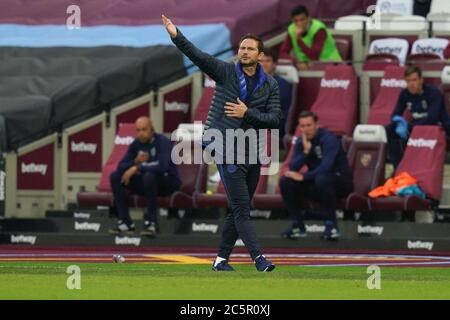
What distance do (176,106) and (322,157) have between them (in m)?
4.18

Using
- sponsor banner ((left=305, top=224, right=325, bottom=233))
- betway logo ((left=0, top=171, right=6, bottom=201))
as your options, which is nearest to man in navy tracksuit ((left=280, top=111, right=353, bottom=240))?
sponsor banner ((left=305, top=224, right=325, bottom=233))

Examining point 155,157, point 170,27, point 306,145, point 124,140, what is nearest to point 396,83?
point 306,145

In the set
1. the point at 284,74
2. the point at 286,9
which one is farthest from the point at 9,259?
the point at 286,9

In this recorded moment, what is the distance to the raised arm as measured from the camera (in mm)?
14305

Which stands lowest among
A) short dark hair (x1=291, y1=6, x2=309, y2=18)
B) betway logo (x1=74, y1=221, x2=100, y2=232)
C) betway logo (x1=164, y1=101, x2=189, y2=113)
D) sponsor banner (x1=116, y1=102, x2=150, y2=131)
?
betway logo (x1=74, y1=221, x2=100, y2=232)

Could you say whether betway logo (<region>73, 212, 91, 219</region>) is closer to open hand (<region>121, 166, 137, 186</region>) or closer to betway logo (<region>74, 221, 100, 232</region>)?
betway logo (<region>74, 221, 100, 232</region>)

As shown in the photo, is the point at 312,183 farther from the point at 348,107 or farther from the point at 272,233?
the point at 348,107

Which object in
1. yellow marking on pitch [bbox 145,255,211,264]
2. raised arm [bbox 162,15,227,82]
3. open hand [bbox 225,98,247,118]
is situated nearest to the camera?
raised arm [bbox 162,15,227,82]

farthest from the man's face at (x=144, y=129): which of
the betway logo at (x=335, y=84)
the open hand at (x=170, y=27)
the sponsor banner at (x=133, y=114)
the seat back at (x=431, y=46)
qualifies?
the open hand at (x=170, y=27)

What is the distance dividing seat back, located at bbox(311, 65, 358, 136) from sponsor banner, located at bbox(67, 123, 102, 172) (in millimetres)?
3412

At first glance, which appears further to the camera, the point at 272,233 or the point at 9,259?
the point at 272,233

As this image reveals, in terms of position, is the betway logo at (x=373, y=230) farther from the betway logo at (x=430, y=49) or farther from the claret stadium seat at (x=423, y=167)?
the betway logo at (x=430, y=49)

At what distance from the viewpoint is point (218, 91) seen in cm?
1477
